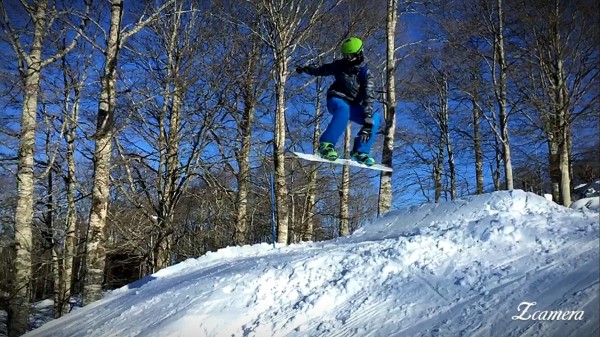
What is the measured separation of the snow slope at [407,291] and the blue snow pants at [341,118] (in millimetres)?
1558

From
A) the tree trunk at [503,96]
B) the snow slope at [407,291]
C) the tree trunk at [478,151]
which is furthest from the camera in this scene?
the tree trunk at [478,151]

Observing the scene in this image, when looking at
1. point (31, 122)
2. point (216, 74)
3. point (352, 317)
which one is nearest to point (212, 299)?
point (352, 317)

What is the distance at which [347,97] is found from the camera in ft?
17.6

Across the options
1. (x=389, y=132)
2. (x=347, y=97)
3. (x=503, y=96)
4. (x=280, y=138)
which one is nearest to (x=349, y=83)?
(x=347, y=97)

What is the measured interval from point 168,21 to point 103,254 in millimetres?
7865

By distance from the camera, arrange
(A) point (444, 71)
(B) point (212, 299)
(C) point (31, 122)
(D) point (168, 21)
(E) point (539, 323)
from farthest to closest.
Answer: (A) point (444, 71) < (D) point (168, 21) < (C) point (31, 122) < (B) point (212, 299) < (E) point (539, 323)

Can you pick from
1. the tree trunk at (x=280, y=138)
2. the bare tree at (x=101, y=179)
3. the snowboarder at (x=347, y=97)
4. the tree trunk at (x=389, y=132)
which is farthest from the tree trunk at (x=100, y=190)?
the tree trunk at (x=389, y=132)

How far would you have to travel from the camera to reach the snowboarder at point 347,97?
17.1 ft

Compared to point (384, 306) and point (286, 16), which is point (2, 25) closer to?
point (286, 16)

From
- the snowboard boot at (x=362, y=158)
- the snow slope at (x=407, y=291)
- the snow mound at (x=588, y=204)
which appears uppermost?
the snowboard boot at (x=362, y=158)

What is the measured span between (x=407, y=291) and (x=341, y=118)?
2.48 meters

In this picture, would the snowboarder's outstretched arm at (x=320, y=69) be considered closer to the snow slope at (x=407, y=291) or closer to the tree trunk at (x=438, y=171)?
the snow slope at (x=407, y=291)

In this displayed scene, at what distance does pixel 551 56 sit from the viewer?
10.3 m

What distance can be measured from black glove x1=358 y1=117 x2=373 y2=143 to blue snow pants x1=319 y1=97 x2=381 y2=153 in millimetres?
50
